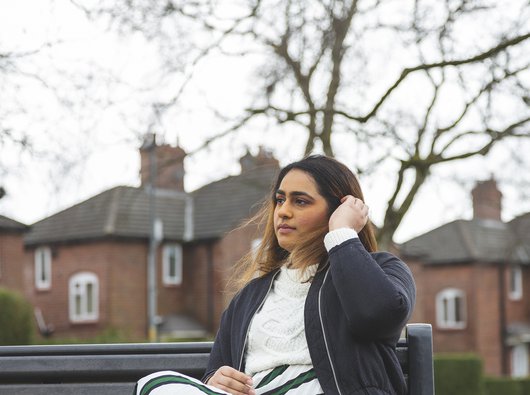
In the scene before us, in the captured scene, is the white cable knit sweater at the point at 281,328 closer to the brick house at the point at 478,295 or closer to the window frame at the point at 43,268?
the window frame at the point at 43,268

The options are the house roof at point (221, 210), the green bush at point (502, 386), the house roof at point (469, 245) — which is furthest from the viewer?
the house roof at point (469, 245)

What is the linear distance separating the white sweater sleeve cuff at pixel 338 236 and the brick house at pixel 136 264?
30.5 metres

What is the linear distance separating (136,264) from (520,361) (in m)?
19.0

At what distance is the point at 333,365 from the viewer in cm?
270

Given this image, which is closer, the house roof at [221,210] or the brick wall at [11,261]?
the brick wall at [11,261]

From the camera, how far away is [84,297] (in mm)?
35031

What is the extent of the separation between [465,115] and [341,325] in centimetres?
1171

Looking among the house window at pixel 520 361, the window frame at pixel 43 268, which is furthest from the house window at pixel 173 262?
the house window at pixel 520 361

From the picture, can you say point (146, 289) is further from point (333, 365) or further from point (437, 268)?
point (333, 365)

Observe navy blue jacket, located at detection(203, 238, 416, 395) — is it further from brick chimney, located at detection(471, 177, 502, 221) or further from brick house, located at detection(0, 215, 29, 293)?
brick house, located at detection(0, 215, 29, 293)

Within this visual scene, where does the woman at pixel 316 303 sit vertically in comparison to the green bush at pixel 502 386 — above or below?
above

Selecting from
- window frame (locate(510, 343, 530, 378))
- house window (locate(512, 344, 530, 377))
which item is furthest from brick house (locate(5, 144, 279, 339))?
house window (locate(512, 344, 530, 377))

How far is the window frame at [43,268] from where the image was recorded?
36.7m

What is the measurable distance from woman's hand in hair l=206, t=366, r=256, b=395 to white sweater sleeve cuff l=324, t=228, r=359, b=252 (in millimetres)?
428
